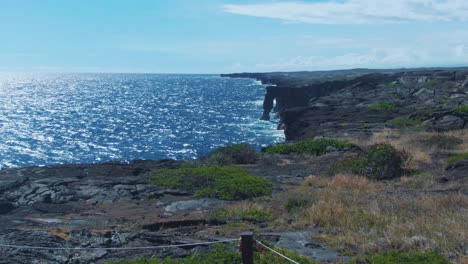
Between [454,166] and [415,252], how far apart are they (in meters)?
10.9

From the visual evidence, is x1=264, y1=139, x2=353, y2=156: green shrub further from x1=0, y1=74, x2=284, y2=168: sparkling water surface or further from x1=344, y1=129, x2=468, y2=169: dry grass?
x1=0, y1=74, x2=284, y2=168: sparkling water surface

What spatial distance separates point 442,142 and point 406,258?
55.1 feet

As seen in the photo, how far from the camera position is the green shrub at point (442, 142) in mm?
22734

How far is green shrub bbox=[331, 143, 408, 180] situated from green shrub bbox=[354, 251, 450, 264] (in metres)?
9.48

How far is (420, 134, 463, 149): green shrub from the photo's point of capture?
74.6 feet

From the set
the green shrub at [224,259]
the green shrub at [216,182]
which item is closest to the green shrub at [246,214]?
the green shrub at [216,182]

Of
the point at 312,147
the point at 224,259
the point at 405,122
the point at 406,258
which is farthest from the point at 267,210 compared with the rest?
the point at 405,122

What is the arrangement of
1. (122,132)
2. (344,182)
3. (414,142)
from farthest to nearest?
(122,132), (414,142), (344,182)

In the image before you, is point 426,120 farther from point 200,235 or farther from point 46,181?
point 200,235

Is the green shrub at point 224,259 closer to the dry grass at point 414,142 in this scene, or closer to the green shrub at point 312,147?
the dry grass at point 414,142

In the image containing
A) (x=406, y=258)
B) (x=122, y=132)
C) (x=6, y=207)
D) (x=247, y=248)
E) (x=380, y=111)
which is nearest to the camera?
(x=247, y=248)

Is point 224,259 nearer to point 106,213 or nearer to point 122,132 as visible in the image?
point 106,213

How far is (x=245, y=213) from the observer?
11.9m

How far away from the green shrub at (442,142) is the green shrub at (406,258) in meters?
16.1
